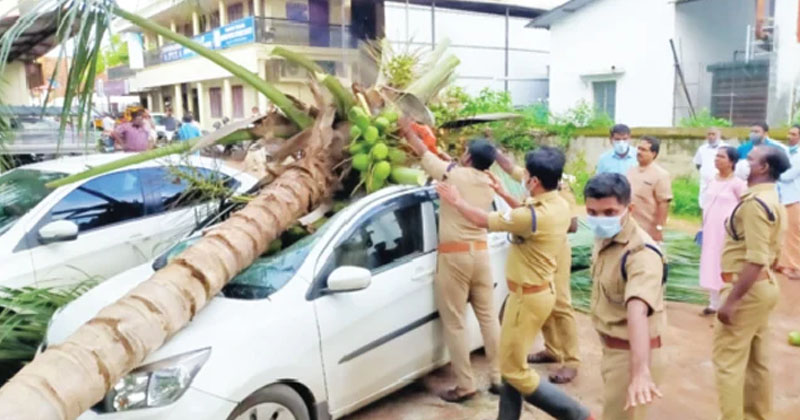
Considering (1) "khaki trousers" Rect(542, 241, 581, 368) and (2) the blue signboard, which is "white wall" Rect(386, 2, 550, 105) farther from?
(1) "khaki trousers" Rect(542, 241, 581, 368)

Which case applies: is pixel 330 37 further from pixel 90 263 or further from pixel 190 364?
pixel 190 364

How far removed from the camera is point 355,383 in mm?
3758

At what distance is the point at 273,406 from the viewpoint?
10.9ft

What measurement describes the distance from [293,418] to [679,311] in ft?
14.8

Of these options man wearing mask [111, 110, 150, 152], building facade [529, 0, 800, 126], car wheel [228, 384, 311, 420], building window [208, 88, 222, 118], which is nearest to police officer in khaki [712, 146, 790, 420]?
car wheel [228, 384, 311, 420]

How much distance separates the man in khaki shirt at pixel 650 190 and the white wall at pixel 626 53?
12498mm

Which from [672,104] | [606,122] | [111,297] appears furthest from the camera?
[672,104]

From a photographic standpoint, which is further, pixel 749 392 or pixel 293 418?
pixel 749 392

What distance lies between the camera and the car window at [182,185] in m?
4.80

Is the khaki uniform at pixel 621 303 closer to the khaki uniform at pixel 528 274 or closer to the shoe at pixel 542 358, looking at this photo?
the khaki uniform at pixel 528 274

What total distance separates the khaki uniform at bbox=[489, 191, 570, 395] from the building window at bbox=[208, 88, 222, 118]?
25645 mm

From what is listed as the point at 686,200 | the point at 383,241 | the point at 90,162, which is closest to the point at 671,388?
the point at 383,241

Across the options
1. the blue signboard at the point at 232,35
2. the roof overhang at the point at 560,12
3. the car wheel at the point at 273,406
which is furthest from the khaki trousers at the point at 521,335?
the blue signboard at the point at 232,35

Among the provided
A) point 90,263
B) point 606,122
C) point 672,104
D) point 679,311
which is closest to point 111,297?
point 90,263
